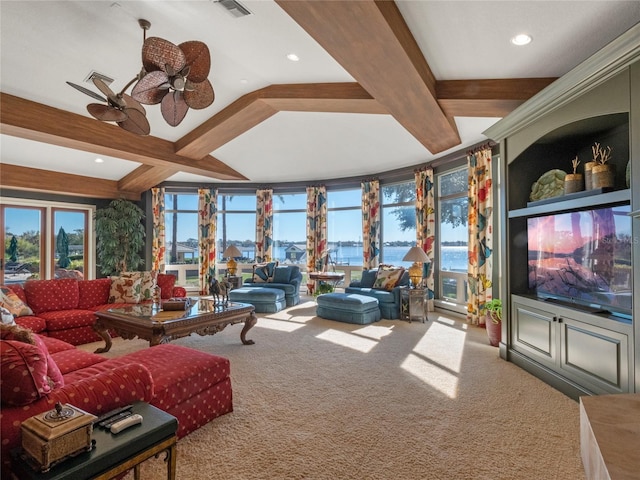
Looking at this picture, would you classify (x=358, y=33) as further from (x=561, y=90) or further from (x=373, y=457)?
(x=373, y=457)

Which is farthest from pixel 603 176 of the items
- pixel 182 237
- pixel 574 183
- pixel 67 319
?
pixel 182 237

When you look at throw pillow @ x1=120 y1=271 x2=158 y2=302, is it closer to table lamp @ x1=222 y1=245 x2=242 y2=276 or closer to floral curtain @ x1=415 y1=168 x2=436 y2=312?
table lamp @ x1=222 y1=245 x2=242 y2=276

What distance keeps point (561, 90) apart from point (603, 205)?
108cm

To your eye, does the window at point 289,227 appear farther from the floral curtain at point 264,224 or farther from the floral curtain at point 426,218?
the floral curtain at point 426,218

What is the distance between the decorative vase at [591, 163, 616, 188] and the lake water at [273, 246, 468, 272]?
135 inches

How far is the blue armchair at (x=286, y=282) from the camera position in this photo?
7.06 metres

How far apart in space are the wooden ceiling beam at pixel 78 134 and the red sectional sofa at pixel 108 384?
9.68 feet

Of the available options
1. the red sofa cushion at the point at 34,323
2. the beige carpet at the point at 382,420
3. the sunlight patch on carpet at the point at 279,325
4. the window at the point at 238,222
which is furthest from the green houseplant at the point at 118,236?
the sunlight patch on carpet at the point at 279,325

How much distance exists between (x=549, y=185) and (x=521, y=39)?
1.53 metres

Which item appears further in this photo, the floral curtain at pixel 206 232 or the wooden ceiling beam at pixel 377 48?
the floral curtain at pixel 206 232

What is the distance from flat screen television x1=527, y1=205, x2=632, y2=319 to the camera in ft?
8.85

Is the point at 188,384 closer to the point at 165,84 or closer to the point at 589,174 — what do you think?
the point at 165,84

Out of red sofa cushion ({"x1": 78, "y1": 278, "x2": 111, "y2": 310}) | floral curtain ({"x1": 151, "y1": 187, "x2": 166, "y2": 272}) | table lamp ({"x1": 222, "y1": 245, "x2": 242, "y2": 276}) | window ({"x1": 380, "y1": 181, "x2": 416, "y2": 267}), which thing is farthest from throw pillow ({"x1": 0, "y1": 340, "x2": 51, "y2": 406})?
floral curtain ({"x1": 151, "y1": 187, "x2": 166, "y2": 272})

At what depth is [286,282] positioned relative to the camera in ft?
23.8
